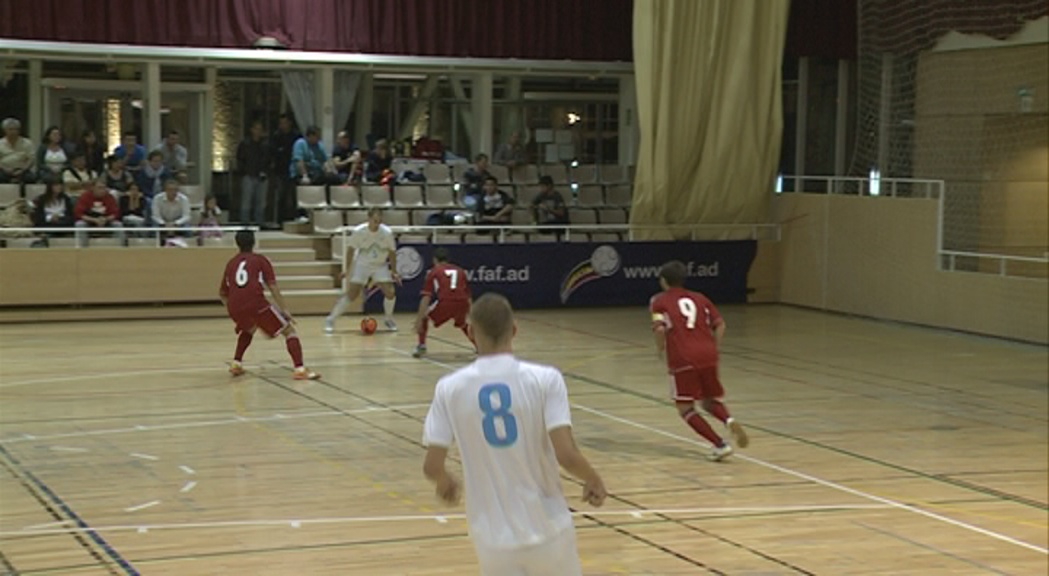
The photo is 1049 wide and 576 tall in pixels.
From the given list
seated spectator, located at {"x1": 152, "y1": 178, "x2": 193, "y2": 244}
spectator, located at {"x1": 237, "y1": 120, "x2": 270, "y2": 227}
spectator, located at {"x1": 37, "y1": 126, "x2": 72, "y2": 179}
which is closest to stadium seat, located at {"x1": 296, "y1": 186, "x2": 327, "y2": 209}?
spectator, located at {"x1": 237, "y1": 120, "x2": 270, "y2": 227}

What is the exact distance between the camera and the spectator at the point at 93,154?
2528 centimetres

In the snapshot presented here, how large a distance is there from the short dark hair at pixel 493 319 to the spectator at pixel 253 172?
21.4m

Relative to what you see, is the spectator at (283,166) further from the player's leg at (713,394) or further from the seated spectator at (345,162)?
the player's leg at (713,394)

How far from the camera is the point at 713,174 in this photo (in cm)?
2695

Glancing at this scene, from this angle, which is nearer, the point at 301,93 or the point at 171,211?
the point at 171,211

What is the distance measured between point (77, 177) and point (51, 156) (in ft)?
1.68

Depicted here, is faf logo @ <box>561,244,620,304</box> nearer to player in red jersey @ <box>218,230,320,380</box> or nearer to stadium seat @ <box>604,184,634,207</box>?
stadium seat @ <box>604,184,634,207</box>

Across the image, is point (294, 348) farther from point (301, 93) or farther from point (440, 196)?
point (301, 93)

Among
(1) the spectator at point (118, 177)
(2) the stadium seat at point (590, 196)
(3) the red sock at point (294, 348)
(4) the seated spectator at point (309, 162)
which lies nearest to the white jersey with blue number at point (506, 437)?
(3) the red sock at point (294, 348)

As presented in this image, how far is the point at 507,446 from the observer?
557cm

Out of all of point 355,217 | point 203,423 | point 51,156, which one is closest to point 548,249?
point 355,217

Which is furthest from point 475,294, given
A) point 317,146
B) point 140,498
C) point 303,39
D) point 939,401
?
point 140,498

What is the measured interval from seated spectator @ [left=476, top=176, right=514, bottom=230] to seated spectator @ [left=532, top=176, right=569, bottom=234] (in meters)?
0.56

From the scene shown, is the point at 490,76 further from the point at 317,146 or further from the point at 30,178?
the point at 30,178
